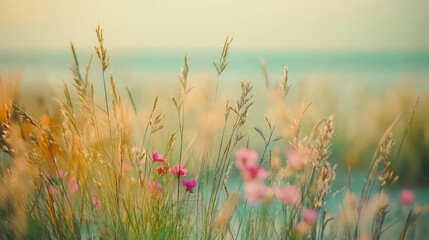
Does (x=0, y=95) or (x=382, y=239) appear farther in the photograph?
(x=382, y=239)

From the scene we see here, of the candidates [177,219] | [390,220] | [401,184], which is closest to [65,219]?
[177,219]

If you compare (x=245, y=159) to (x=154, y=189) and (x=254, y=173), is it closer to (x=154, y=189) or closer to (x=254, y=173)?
(x=254, y=173)

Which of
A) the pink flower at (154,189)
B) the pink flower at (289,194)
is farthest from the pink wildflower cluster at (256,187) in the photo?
the pink flower at (154,189)

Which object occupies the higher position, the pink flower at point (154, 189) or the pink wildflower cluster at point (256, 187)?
the pink wildflower cluster at point (256, 187)

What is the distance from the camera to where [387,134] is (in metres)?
1.16

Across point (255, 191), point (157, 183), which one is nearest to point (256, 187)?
point (255, 191)

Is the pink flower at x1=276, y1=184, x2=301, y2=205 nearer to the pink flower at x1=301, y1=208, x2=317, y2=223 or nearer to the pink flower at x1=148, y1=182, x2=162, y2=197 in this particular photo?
the pink flower at x1=301, y1=208, x2=317, y2=223

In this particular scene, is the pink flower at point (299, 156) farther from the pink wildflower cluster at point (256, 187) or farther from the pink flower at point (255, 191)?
the pink flower at point (255, 191)

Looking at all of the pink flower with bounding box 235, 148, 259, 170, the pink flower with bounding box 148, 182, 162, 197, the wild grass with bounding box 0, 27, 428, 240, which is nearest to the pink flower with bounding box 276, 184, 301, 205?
the wild grass with bounding box 0, 27, 428, 240

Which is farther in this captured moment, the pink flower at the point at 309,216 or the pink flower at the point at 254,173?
the pink flower at the point at 254,173

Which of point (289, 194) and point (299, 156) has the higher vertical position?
point (299, 156)

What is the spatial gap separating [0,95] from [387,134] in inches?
Result: 44.9

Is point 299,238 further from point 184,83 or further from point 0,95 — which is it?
point 0,95

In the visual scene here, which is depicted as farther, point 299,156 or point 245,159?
point 245,159
